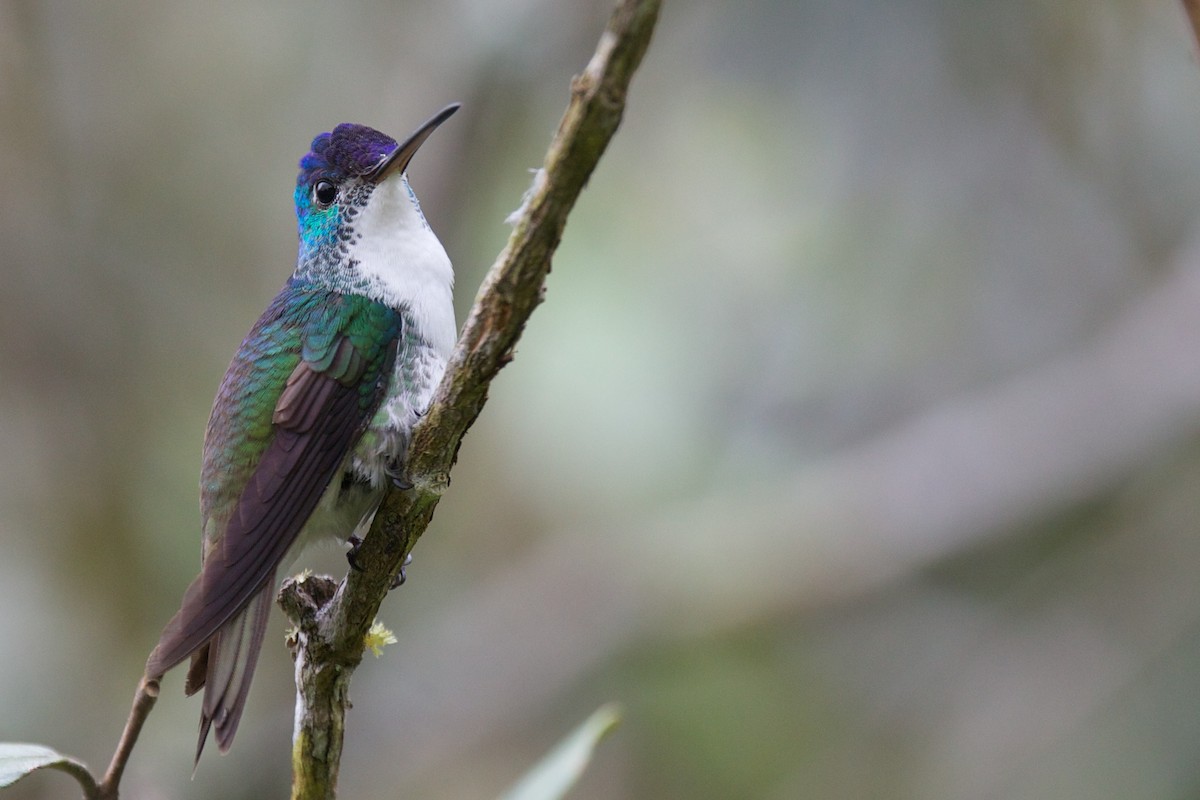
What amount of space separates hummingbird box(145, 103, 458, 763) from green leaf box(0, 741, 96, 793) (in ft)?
0.87

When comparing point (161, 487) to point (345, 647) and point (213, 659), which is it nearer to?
point (213, 659)

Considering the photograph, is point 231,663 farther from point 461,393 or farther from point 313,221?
point 313,221

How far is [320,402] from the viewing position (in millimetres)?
3139

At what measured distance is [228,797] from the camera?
5934 millimetres

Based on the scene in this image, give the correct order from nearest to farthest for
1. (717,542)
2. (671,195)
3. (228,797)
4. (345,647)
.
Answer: (345,647)
(228,797)
(717,542)
(671,195)

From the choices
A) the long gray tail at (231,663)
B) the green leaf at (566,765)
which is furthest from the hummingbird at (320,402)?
the green leaf at (566,765)

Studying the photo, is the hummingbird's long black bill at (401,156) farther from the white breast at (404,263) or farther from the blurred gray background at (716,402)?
the blurred gray background at (716,402)

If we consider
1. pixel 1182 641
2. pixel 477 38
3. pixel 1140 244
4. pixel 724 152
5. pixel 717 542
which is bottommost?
pixel 1182 641

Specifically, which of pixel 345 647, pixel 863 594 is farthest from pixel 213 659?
pixel 863 594

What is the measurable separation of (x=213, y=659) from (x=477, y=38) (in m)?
4.18

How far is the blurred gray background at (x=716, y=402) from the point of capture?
20.6 ft

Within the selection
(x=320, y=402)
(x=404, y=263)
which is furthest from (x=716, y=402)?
(x=320, y=402)

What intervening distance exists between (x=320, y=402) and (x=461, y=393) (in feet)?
3.18

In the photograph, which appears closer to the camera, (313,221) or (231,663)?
(231,663)
